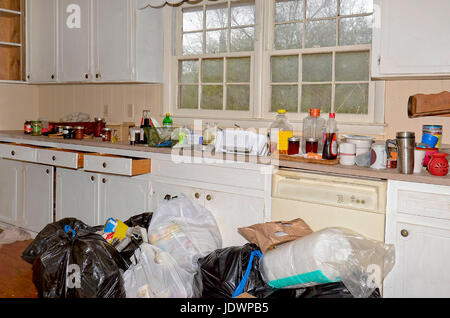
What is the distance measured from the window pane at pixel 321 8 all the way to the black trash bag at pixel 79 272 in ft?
6.58

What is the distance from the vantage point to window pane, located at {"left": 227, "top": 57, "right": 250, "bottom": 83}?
131 inches

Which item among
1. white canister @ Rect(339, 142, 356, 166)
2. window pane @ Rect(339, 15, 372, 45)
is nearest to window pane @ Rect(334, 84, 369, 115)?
window pane @ Rect(339, 15, 372, 45)

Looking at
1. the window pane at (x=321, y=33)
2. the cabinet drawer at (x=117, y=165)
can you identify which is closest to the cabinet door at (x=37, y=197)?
the cabinet drawer at (x=117, y=165)

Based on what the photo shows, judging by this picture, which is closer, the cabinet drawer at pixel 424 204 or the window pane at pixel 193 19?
the cabinet drawer at pixel 424 204

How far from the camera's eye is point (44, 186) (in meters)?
3.69

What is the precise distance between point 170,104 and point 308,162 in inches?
61.7

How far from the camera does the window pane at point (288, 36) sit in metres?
3.08

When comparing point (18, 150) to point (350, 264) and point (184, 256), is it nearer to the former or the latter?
point (184, 256)

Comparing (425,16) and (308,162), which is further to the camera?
(308,162)

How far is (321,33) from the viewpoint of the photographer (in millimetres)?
2990

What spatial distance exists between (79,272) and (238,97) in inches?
69.6

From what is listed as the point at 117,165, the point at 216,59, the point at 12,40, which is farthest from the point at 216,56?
the point at 12,40

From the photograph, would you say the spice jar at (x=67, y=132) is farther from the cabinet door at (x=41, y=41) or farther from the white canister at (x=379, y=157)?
the white canister at (x=379, y=157)
